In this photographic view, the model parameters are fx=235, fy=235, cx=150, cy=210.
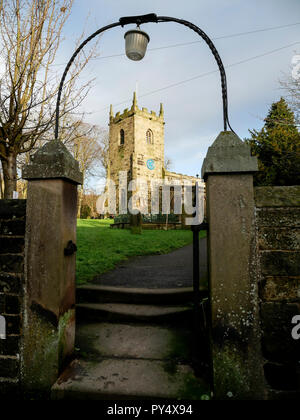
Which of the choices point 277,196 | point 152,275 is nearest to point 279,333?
point 277,196

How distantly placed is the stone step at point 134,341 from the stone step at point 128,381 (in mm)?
116

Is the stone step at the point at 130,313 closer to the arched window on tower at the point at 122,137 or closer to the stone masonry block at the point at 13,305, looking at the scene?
the stone masonry block at the point at 13,305

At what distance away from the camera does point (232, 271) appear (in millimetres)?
2021

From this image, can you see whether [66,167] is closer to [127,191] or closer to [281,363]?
[281,363]

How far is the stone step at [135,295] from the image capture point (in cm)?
309

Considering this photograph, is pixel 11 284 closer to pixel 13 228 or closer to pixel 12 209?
pixel 13 228

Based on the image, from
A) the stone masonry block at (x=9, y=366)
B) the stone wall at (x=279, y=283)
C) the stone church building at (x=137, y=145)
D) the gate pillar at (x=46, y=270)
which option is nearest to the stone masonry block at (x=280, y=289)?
the stone wall at (x=279, y=283)

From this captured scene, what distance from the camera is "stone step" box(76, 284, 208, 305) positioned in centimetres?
309

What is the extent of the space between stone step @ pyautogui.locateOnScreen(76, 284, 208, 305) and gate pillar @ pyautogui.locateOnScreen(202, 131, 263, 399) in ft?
3.38

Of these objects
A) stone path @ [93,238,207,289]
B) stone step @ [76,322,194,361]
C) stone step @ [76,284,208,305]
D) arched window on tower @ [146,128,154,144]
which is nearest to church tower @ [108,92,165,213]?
arched window on tower @ [146,128,154,144]

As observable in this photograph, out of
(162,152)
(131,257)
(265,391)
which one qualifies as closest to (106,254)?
(131,257)

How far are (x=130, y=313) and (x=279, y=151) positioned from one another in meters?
8.43

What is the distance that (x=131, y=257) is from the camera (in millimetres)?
6414

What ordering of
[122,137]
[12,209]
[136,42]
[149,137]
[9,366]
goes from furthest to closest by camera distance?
[122,137] → [149,137] → [136,42] → [12,209] → [9,366]
